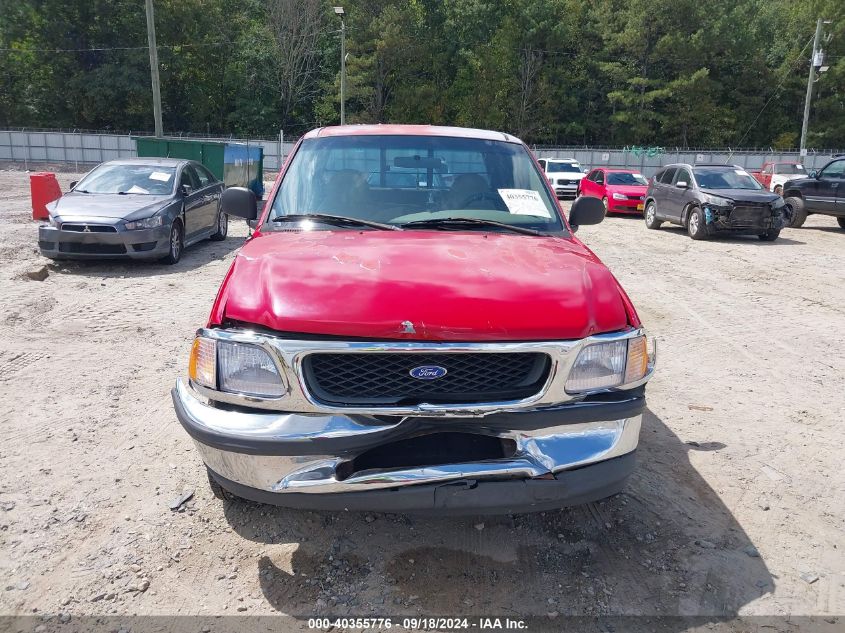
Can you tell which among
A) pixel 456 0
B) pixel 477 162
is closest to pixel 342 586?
pixel 477 162

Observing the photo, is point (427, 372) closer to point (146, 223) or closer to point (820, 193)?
point (146, 223)

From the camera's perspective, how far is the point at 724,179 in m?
15.4

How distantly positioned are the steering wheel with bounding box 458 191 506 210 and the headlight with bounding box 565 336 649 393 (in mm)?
1417

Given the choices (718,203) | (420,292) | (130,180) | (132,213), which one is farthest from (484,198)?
(718,203)

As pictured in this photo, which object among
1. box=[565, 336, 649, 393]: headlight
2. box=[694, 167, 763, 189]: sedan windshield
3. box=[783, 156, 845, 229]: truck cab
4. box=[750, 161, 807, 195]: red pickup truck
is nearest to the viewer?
box=[565, 336, 649, 393]: headlight

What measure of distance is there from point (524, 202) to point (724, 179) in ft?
44.0

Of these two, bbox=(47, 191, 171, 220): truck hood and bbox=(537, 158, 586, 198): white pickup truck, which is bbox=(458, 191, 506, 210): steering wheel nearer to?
bbox=(47, 191, 171, 220): truck hood

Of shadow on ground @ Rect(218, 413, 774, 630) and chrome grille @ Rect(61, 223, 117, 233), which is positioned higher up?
chrome grille @ Rect(61, 223, 117, 233)

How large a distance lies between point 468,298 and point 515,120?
57.9m

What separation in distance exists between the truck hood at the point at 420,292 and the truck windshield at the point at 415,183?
23.8 inches

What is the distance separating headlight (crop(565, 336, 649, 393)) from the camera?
8.70 ft

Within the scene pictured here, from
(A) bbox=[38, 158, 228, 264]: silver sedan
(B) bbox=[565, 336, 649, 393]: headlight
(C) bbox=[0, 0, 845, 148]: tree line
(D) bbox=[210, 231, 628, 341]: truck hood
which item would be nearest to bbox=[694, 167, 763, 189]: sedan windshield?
(A) bbox=[38, 158, 228, 264]: silver sedan

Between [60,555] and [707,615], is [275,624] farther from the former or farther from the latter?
[707,615]

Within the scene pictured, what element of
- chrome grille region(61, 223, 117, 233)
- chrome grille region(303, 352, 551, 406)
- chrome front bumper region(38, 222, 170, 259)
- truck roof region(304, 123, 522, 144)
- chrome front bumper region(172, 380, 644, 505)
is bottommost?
chrome front bumper region(38, 222, 170, 259)
